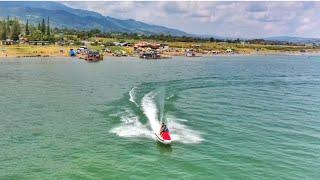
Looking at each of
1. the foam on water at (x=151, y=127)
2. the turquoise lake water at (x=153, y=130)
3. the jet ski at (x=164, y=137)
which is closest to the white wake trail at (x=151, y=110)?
the foam on water at (x=151, y=127)

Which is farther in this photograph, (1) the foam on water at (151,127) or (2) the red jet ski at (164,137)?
(1) the foam on water at (151,127)

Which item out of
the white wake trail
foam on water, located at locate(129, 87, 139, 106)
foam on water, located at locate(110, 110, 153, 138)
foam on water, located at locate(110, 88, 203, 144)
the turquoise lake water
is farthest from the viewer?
foam on water, located at locate(129, 87, 139, 106)

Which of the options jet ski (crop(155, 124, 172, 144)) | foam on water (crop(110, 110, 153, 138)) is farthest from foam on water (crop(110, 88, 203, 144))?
jet ski (crop(155, 124, 172, 144))

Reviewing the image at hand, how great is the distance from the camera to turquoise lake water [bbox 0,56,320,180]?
48.7 meters

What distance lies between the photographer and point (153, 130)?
65688 millimetres

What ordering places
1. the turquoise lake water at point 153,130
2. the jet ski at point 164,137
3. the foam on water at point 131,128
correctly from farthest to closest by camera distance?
the foam on water at point 131,128 → the jet ski at point 164,137 → the turquoise lake water at point 153,130

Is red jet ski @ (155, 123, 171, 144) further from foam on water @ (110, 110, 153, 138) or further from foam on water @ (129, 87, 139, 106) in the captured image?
foam on water @ (129, 87, 139, 106)

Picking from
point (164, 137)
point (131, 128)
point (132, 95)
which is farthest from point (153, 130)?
point (132, 95)

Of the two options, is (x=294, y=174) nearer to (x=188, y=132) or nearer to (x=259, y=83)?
(x=188, y=132)

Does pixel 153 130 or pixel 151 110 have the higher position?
pixel 151 110

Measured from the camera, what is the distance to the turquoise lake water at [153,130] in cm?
4869

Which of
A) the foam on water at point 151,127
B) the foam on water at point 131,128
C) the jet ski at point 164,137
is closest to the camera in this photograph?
the jet ski at point 164,137

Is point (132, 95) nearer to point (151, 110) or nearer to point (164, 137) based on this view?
point (151, 110)

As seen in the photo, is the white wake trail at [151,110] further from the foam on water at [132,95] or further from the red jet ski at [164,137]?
the red jet ski at [164,137]
